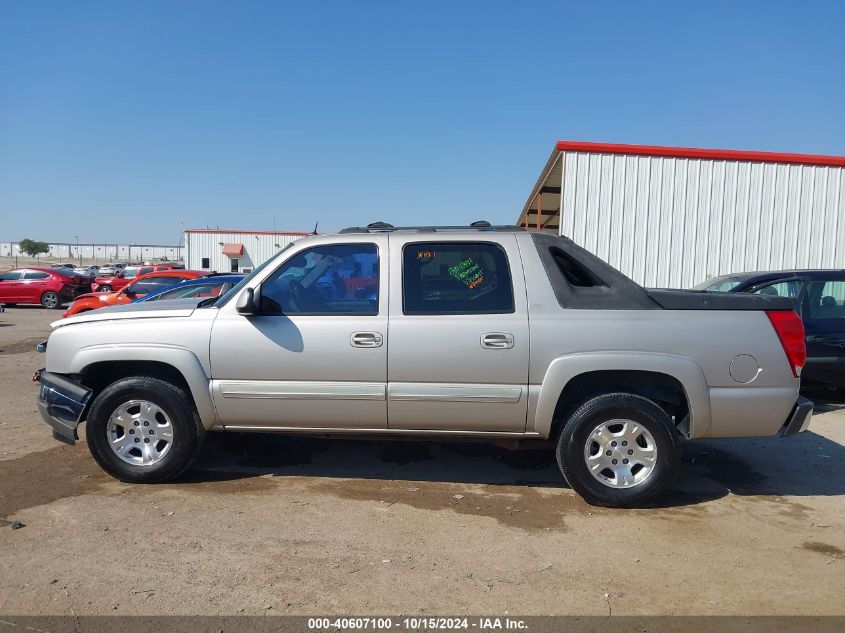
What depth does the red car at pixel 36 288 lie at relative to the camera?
23670 mm

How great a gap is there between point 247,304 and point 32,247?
128047mm

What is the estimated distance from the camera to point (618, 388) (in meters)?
4.53

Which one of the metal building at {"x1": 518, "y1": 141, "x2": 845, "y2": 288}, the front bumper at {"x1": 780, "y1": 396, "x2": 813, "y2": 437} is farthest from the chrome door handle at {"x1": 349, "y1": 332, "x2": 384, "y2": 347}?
the metal building at {"x1": 518, "y1": 141, "x2": 845, "y2": 288}

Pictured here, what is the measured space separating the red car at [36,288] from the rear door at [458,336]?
23.3 m

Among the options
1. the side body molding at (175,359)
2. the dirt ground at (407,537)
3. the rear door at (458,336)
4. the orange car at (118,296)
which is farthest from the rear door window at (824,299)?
the orange car at (118,296)

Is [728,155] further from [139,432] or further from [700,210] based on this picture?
[139,432]

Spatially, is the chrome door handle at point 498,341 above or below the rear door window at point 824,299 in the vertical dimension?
below

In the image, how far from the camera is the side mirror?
4422 millimetres

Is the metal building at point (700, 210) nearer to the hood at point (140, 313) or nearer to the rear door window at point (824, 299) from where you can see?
the rear door window at point (824, 299)

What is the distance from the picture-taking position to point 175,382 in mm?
4801

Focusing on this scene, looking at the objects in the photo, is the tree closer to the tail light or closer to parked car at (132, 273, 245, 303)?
parked car at (132, 273, 245, 303)

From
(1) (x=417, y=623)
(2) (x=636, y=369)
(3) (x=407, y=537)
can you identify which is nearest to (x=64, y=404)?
(3) (x=407, y=537)

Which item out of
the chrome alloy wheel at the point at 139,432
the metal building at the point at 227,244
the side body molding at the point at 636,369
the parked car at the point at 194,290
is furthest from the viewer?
the metal building at the point at 227,244

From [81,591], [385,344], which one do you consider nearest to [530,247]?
[385,344]
